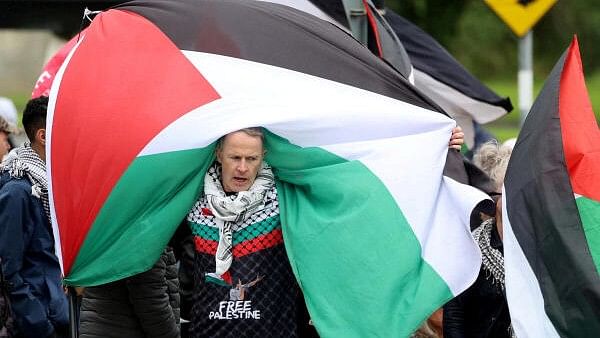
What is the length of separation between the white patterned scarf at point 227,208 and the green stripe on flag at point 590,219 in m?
1.21

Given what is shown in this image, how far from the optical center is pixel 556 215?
4992 mm

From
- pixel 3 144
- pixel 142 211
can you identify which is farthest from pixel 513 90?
pixel 142 211

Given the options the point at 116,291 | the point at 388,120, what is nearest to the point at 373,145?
the point at 388,120

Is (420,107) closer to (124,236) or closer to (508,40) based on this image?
(124,236)

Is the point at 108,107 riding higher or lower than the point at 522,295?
higher

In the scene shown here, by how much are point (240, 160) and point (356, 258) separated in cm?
58

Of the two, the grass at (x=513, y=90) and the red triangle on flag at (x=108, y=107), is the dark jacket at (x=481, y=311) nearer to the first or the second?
the red triangle on flag at (x=108, y=107)

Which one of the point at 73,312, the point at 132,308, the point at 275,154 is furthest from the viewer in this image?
the point at 73,312

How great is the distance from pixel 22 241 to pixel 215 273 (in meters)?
1.58

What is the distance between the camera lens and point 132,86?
5352 millimetres

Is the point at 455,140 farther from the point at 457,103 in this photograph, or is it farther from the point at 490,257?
the point at 457,103

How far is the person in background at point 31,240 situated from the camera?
21.1ft

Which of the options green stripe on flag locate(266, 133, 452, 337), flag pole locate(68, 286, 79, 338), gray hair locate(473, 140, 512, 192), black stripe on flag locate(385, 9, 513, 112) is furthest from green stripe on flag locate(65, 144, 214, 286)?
black stripe on flag locate(385, 9, 513, 112)

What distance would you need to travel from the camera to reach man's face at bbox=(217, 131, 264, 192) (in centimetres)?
524
